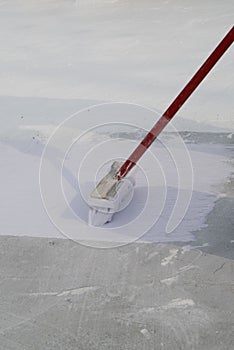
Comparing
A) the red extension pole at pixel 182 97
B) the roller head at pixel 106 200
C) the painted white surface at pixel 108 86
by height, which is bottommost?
the painted white surface at pixel 108 86

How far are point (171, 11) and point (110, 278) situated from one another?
5065mm

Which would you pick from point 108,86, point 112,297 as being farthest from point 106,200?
point 108,86

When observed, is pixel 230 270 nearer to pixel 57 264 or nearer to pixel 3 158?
pixel 57 264

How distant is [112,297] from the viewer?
1996 mm

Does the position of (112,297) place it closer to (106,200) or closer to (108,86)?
(106,200)

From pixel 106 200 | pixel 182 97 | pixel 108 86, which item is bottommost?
pixel 108 86

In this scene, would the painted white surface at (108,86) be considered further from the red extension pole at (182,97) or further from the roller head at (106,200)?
the red extension pole at (182,97)

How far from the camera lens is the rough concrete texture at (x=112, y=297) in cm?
180

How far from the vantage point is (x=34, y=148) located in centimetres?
325

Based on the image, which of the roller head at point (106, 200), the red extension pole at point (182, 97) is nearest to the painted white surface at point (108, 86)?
the roller head at point (106, 200)

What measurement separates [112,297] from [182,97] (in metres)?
0.94

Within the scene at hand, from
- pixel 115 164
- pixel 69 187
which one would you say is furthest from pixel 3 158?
pixel 115 164

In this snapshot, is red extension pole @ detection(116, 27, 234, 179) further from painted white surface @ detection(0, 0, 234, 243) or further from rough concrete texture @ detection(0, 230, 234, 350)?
rough concrete texture @ detection(0, 230, 234, 350)

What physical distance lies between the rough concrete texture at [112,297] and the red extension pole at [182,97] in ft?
1.41
